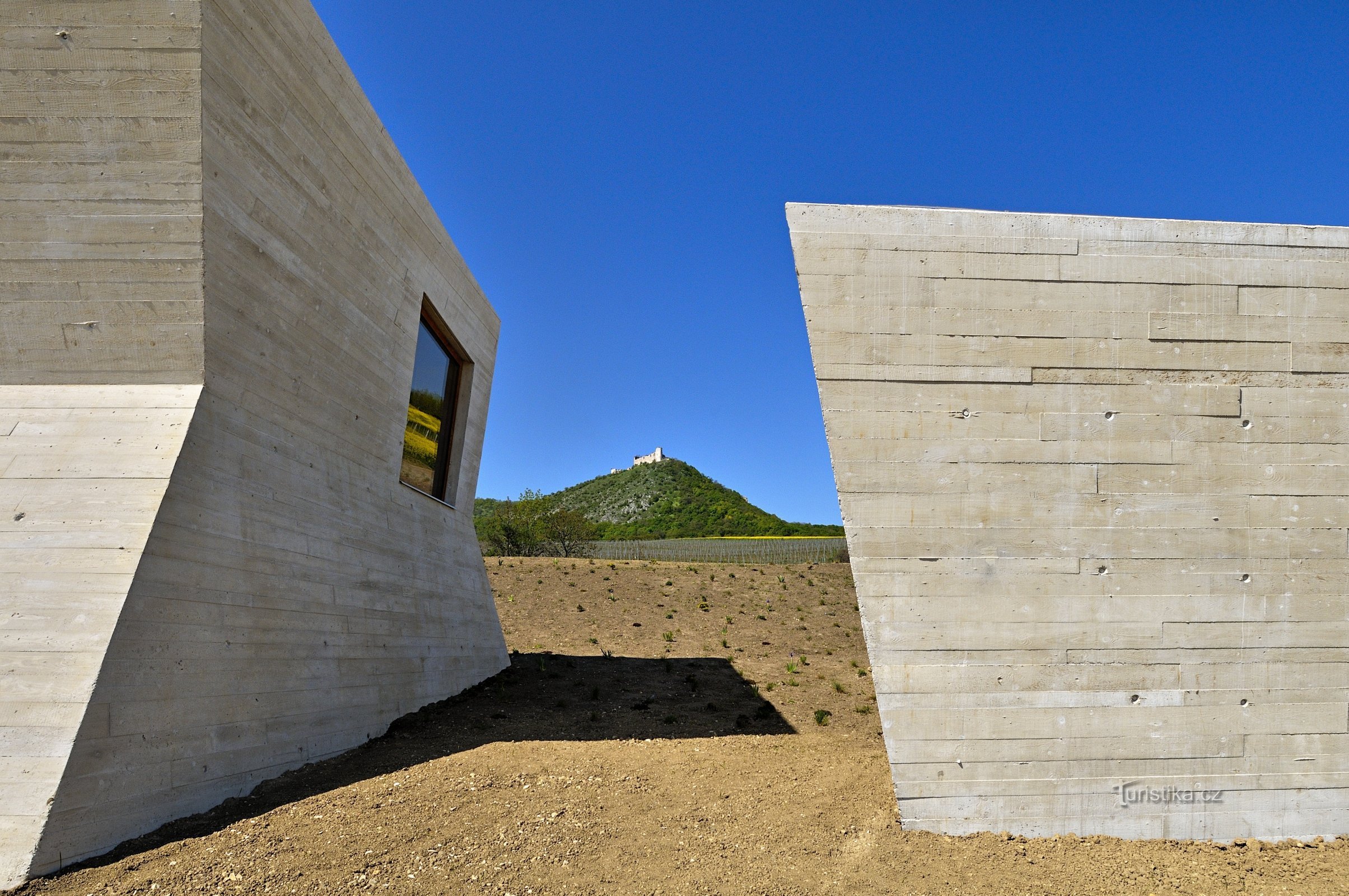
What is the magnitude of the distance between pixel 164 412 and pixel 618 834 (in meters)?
4.85

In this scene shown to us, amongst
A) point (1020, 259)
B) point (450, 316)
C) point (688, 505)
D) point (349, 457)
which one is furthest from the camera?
point (688, 505)

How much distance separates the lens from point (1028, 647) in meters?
5.63

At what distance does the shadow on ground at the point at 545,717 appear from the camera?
602 centimetres

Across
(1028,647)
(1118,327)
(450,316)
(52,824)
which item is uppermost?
(450,316)

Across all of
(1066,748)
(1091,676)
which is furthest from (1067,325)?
(1066,748)

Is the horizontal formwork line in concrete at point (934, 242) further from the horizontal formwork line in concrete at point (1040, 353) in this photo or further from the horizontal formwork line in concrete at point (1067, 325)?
the horizontal formwork line in concrete at point (1040, 353)

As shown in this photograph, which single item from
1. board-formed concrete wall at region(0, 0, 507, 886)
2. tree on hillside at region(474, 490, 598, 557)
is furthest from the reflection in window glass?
tree on hillside at region(474, 490, 598, 557)

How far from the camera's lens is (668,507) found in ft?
197

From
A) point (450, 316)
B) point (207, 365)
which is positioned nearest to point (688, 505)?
point (450, 316)

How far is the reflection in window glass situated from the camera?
34.2 ft

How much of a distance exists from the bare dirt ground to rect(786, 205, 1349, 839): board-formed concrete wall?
37 centimetres

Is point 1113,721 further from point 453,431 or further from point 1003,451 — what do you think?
point 453,431

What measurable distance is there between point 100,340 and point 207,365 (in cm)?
83

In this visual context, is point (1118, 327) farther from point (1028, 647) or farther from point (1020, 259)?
point (1028, 647)
